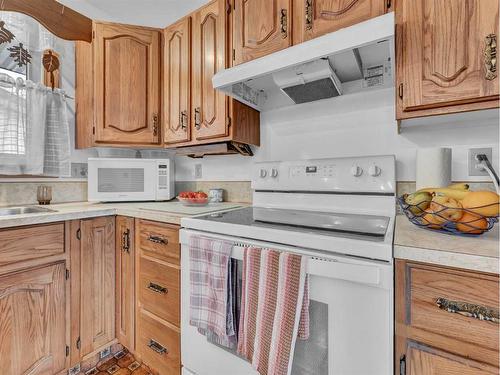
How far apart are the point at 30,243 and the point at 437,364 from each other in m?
1.63

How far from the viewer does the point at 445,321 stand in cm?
64

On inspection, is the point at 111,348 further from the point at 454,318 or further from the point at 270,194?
the point at 454,318

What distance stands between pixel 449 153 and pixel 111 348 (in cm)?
207

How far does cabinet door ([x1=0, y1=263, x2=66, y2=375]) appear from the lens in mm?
1136

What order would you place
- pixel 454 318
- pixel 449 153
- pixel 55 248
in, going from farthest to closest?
pixel 55 248 → pixel 449 153 → pixel 454 318

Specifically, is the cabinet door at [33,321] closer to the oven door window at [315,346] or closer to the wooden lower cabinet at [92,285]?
the wooden lower cabinet at [92,285]

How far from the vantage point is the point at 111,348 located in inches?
60.2

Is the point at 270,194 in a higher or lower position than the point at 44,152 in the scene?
lower

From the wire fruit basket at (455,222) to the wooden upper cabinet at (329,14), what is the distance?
783 mm

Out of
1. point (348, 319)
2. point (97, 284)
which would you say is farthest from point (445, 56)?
point (97, 284)

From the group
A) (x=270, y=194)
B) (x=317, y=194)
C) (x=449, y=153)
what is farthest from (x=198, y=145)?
(x=449, y=153)

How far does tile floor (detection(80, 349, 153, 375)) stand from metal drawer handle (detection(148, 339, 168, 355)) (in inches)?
7.5

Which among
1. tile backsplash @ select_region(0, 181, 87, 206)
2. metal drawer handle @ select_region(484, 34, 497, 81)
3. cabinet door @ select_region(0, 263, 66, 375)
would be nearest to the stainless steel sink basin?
tile backsplash @ select_region(0, 181, 87, 206)

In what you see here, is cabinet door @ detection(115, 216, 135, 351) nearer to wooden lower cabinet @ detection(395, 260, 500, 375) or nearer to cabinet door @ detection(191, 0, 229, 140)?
cabinet door @ detection(191, 0, 229, 140)
